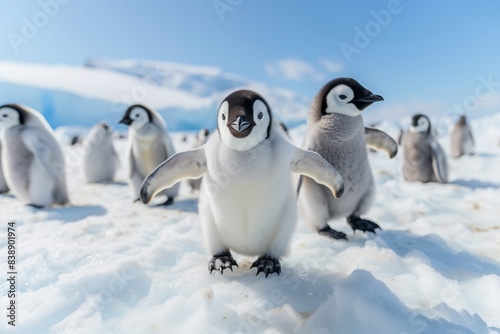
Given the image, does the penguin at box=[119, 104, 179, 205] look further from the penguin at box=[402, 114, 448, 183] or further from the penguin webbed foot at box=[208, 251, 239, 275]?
the penguin at box=[402, 114, 448, 183]

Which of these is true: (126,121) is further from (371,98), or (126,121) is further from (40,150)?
(371,98)

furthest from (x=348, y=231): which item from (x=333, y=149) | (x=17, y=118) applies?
(x=17, y=118)

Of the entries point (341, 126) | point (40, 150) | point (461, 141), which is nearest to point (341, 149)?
point (341, 126)

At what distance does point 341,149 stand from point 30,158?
2809 mm

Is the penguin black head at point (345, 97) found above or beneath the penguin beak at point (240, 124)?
above

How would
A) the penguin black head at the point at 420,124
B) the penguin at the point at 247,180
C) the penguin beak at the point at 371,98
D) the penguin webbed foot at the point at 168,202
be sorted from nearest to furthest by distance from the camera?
1. the penguin at the point at 247,180
2. the penguin beak at the point at 371,98
3. the penguin webbed foot at the point at 168,202
4. the penguin black head at the point at 420,124

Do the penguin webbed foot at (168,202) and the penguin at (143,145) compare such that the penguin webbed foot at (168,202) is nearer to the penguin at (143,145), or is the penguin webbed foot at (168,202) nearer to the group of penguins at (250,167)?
the group of penguins at (250,167)

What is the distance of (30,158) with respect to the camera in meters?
3.26

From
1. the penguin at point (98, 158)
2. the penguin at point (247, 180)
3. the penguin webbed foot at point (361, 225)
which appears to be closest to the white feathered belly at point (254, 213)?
the penguin at point (247, 180)

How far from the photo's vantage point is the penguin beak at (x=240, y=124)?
127cm

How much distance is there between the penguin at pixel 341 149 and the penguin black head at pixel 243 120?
78 centimetres

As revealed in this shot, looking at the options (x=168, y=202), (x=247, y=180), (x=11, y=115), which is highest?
(x=11, y=115)

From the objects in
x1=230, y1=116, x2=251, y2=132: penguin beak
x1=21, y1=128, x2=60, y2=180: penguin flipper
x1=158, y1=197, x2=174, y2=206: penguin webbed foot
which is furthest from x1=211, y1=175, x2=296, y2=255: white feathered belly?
x1=21, y1=128, x2=60, y2=180: penguin flipper

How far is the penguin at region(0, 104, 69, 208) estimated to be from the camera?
3.20 meters
